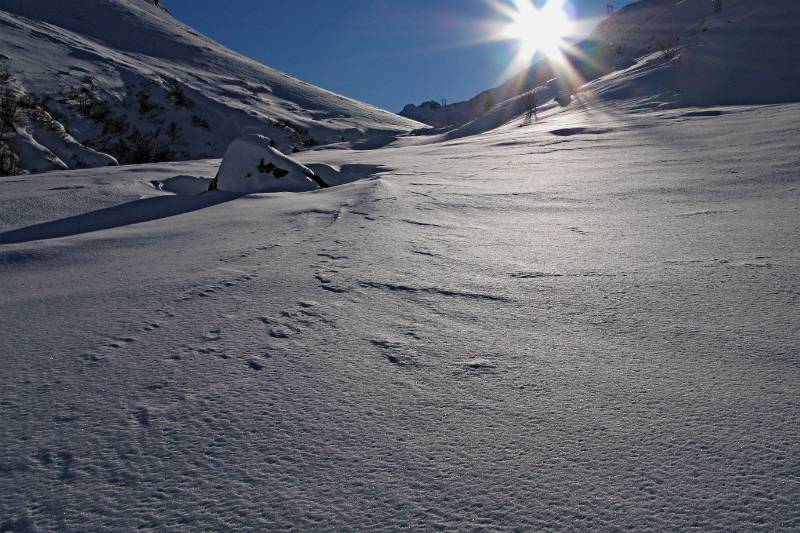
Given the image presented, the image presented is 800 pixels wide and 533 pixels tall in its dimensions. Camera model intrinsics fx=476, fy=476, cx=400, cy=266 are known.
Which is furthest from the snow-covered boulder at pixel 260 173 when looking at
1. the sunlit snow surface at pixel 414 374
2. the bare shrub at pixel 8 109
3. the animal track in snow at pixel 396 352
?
the bare shrub at pixel 8 109

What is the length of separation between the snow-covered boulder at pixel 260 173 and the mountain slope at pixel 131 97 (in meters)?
5.34

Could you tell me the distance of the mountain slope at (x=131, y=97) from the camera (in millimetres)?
10734

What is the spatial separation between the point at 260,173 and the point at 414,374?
3477mm

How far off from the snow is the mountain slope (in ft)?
26.0

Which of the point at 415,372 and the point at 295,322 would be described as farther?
the point at 295,322

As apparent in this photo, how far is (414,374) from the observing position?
99 cm

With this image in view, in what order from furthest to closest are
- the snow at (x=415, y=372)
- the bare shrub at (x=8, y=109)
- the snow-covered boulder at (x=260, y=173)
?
the bare shrub at (x=8, y=109), the snow-covered boulder at (x=260, y=173), the snow at (x=415, y=372)

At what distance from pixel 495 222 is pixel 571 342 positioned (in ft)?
4.13

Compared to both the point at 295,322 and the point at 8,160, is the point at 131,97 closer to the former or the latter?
the point at 8,160

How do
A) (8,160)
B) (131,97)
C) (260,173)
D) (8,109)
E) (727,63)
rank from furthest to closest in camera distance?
(131,97)
(8,109)
(727,63)
(8,160)
(260,173)

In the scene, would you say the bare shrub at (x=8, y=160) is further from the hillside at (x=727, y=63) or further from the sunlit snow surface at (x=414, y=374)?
the hillside at (x=727, y=63)

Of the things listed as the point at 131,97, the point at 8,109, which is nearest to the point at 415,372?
the point at 8,109

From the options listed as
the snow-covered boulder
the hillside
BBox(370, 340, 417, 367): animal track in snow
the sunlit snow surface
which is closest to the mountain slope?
the snow-covered boulder

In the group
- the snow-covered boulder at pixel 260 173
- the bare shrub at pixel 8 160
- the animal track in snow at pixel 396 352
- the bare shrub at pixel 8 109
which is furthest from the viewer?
the bare shrub at pixel 8 109
